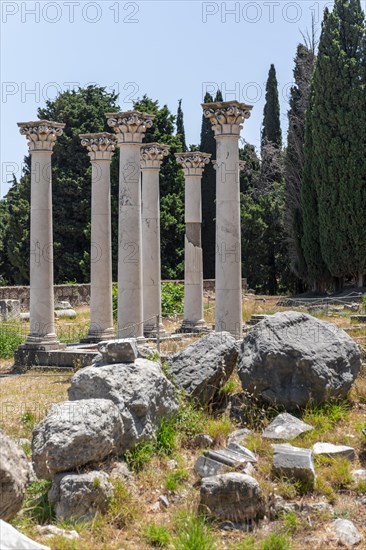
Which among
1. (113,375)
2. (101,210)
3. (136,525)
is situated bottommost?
(136,525)

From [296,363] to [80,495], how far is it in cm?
412

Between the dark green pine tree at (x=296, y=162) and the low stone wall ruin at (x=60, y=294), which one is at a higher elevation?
the dark green pine tree at (x=296, y=162)

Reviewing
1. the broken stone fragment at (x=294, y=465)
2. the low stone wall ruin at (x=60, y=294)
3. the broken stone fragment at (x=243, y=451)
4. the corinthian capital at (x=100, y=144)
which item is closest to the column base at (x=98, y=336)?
the corinthian capital at (x=100, y=144)

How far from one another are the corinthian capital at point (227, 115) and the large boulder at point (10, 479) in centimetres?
1087

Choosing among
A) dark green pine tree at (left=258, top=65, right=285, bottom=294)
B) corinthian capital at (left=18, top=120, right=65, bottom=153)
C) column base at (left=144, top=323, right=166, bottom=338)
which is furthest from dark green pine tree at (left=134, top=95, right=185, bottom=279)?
corinthian capital at (left=18, top=120, right=65, bottom=153)

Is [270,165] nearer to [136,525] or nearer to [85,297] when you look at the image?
[85,297]

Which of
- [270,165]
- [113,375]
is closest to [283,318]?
[113,375]

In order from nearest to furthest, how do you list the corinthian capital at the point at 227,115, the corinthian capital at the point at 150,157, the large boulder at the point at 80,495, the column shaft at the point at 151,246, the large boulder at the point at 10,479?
the large boulder at the point at 10,479 → the large boulder at the point at 80,495 → the corinthian capital at the point at 227,115 → the column shaft at the point at 151,246 → the corinthian capital at the point at 150,157

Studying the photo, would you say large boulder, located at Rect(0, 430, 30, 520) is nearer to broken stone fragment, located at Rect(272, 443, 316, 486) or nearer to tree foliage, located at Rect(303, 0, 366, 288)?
broken stone fragment, located at Rect(272, 443, 316, 486)

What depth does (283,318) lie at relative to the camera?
12.4m

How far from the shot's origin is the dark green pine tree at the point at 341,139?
35.0 metres

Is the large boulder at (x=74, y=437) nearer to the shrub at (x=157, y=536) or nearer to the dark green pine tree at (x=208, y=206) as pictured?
the shrub at (x=157, y=536)

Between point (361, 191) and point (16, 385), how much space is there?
22.6 m

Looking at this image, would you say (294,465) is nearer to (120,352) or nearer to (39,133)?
(120,352)
